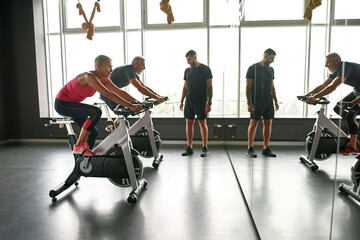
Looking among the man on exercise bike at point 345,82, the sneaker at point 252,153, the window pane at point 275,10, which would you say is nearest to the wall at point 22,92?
the sneaker at point 252,153

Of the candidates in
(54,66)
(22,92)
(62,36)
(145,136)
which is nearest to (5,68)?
(22,92)

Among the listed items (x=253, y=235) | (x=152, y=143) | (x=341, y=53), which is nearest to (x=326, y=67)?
(x=341, y=53)

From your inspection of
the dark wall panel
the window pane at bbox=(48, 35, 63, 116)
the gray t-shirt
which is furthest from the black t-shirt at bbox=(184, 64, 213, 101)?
the dark wall panel

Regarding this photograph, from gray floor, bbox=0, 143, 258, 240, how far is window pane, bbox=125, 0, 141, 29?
3.08 metres

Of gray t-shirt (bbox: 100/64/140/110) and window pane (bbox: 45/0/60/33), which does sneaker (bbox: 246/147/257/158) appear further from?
window pane (bbox: 45/0/60/33)

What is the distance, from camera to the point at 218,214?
2.20m

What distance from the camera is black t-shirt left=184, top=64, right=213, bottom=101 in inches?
165

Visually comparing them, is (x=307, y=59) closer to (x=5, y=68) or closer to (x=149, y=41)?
(x=149, y=41)

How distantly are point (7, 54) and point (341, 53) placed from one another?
6.47 metres

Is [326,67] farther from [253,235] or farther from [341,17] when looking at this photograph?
[253,235]

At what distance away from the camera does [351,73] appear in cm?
67

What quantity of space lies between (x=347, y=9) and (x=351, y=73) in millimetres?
174

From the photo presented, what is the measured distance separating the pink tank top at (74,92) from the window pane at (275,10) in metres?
1.71

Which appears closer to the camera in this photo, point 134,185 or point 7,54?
point 134,185
